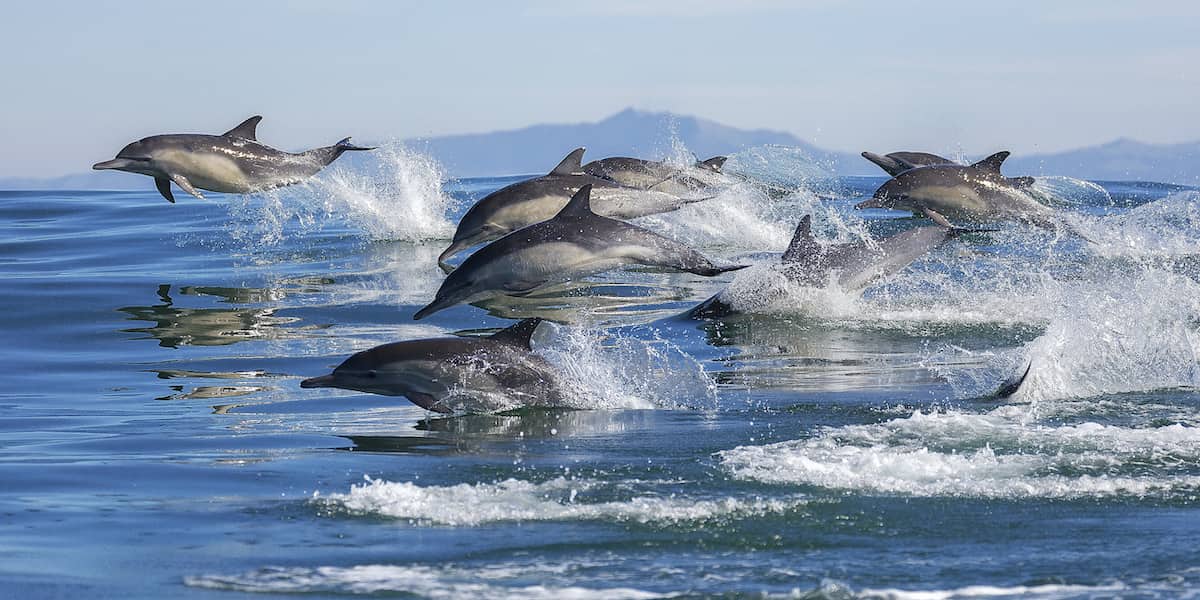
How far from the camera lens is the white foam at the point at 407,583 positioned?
17.3 feet

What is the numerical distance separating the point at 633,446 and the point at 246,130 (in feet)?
30.0

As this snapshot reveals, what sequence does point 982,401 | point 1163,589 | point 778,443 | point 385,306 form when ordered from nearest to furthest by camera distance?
point 1163,589 → point 778,443 → point 982,401 → point 385,306

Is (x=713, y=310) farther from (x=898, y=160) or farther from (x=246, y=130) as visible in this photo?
(x=898, y=160)

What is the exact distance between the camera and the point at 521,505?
6.54 meters

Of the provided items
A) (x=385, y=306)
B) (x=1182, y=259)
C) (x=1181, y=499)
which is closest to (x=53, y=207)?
(x=385, y=306)

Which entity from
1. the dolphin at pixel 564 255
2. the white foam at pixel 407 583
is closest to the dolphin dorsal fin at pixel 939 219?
the dolphin at pixel 564 255

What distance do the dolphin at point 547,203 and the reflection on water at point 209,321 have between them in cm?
182

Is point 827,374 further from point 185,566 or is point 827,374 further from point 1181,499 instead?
point 185,566

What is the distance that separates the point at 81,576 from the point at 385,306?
8.66 metres

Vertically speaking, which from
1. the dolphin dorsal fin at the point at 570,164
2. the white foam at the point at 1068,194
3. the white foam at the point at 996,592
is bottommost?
the white foam at the point at 996,592

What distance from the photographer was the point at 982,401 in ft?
29.5

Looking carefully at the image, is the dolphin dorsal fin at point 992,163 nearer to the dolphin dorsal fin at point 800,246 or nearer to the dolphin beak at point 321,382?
the dolphin dorsal fin at point 800,246

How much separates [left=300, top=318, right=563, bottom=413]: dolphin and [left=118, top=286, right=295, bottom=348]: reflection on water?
4.12 metres

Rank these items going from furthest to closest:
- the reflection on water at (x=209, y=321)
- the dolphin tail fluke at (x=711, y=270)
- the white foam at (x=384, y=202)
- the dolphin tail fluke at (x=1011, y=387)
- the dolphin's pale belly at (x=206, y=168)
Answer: the white foam at (x=384, y=202) → the dolphin's pale belly at (x=206, y=168) → the reflection on water at (x=209, y=321) → the dolphin tail fluke at (x=711, y=270) → the dolphin tail fluke at (x=1011, y=387)
